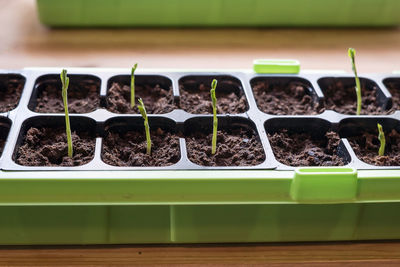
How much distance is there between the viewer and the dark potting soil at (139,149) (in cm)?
77

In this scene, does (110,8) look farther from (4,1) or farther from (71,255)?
(71,255)

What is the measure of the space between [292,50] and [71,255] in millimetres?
762

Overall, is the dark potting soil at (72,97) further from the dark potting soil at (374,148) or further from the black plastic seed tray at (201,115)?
the dark potting soil at (374,148)

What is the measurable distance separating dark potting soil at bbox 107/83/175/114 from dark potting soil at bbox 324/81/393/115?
0.29 metres

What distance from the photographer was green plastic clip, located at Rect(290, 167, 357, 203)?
0.70 metres

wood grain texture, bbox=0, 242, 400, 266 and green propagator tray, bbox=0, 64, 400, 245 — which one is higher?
green propagator tray, bbox=0, 64, 400, 245

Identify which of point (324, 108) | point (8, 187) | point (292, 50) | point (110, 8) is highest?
point (110, 8)

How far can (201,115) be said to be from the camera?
85cm

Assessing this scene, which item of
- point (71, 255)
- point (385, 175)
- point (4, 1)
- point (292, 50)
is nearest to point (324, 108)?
point (385, 175)

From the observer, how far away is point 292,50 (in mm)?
1257

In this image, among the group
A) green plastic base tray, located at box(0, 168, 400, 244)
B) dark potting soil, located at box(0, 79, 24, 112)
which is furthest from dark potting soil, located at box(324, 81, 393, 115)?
dark potting soil, located at box(0, 79, 24, 112)

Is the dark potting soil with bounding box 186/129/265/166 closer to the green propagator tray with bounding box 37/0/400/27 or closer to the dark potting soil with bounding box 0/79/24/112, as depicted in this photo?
the dark potting soil with bounding box 0/79/24/112

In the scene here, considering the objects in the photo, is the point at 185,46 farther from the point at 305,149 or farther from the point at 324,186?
the point at 324,186

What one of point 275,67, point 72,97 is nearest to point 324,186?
point 275,67
